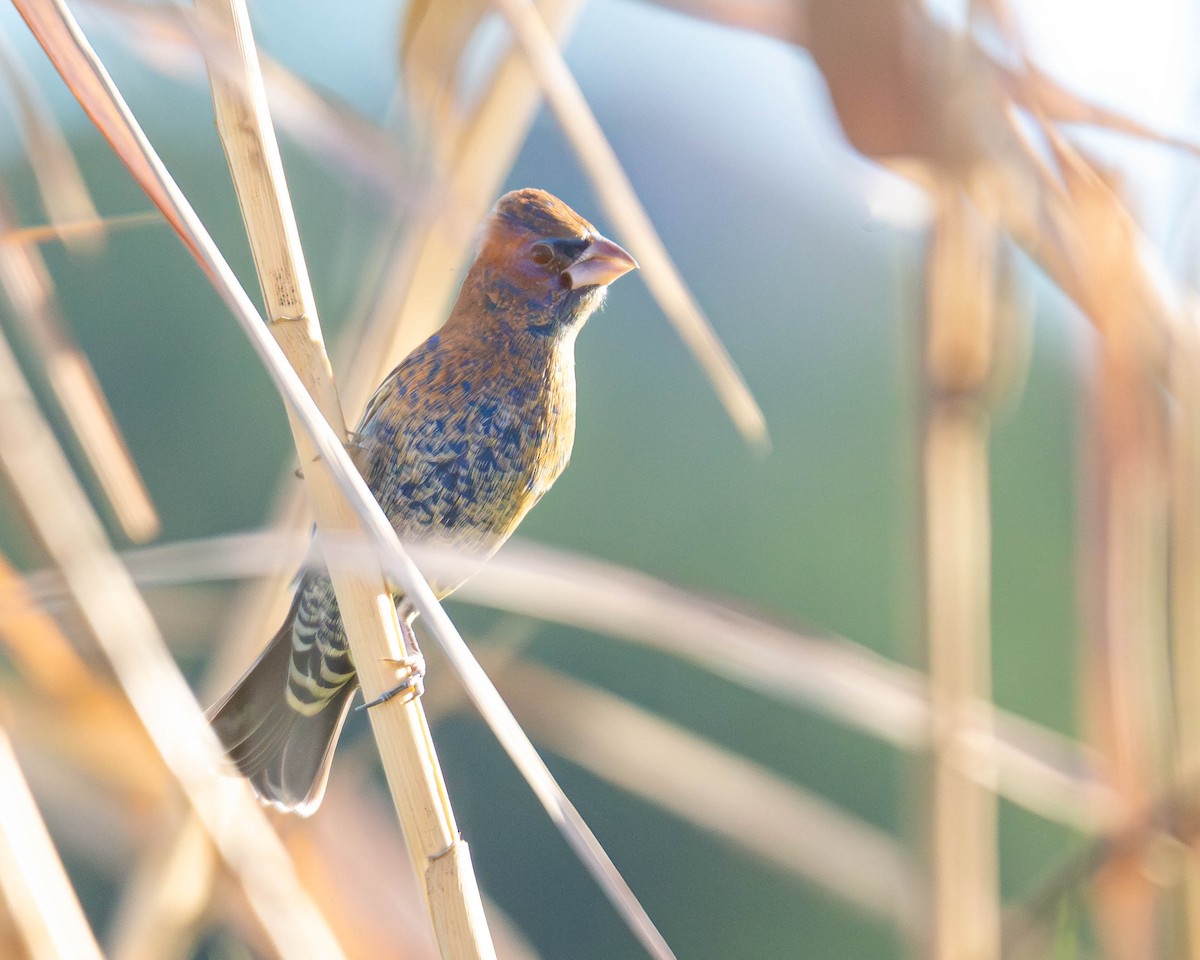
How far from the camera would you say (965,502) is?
1.02 metres

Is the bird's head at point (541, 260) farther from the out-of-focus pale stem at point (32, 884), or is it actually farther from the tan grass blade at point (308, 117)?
the out-of-focus pale stem at point (32, 884)

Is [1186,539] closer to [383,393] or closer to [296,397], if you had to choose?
[296,397]

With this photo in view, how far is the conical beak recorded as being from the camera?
1.52 metres

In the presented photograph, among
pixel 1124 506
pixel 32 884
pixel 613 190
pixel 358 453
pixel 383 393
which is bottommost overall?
pixel 32 884

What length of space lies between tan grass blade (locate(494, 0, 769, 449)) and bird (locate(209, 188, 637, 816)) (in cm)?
50

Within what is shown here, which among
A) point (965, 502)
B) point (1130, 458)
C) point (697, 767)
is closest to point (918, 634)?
point (965, 502)

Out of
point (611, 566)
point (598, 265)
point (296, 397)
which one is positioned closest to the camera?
point (296, 397)

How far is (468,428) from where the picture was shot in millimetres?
1606

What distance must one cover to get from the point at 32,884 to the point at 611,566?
536 millimetres

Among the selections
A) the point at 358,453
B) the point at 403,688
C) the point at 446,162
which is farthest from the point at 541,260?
the point at 403,688

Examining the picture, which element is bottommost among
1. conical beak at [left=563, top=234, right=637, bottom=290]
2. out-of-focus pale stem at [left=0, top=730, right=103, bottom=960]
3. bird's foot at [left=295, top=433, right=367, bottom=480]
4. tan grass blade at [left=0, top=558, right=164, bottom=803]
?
out-of-focus pale stem at [left=0, top=730, right=103, bottom=960]

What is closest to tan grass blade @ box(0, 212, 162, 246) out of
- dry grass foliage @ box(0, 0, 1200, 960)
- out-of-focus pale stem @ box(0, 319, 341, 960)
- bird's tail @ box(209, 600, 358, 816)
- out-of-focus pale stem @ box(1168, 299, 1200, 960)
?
dry grass foliage @ box(0, 0, 1200, 960)

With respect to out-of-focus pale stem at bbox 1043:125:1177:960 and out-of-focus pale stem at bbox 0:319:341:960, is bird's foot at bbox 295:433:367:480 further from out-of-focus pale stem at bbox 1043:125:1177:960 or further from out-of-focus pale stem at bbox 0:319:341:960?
out-of-focus pale stem at bbox 1043:125:1177:960

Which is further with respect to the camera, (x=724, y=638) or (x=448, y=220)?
(x=448, y=220)
